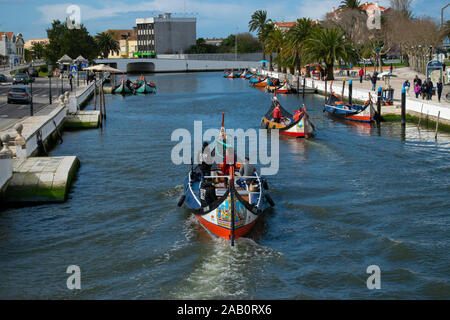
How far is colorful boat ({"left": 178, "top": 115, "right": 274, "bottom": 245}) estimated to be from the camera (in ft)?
56.6

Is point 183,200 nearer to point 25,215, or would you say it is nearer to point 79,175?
point 25,215

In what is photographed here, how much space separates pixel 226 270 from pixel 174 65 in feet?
490

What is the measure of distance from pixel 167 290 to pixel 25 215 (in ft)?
28.1

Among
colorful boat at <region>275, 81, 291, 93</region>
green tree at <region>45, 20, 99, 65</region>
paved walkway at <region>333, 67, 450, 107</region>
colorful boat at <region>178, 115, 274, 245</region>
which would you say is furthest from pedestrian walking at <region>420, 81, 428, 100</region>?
green tree at <region>45, 20, 99, 65</region>

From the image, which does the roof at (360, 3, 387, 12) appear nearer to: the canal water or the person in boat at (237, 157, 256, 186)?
the canal water

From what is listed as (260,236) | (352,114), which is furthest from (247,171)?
(352,114)

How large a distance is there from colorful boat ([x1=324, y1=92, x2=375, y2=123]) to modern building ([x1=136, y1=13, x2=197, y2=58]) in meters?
136

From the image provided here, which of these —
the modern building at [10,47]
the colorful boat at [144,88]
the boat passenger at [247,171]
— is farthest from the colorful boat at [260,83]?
the boat passenger at [247,171]

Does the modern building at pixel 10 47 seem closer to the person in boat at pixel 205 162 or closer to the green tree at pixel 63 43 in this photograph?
the green tree at pixel 63 43

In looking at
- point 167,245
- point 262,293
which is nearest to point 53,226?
point 167,245

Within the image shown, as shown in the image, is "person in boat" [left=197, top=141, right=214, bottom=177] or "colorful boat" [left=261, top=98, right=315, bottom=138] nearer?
"person in boat" [left=197, top=141, right=214, bottom=177]

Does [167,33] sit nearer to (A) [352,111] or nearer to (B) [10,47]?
(B) [10,47]

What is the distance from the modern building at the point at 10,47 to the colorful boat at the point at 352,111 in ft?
340

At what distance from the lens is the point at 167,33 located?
589 ft
